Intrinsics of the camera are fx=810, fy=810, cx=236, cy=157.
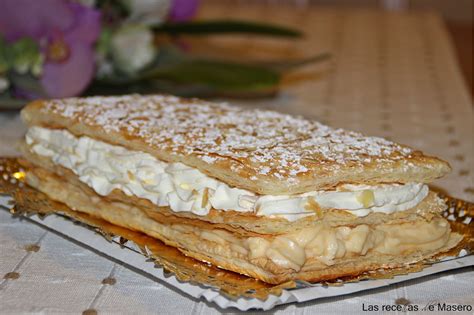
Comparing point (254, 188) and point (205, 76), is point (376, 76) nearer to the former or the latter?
point (205, 76)

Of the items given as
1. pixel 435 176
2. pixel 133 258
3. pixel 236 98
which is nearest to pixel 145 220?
pixel 133 258

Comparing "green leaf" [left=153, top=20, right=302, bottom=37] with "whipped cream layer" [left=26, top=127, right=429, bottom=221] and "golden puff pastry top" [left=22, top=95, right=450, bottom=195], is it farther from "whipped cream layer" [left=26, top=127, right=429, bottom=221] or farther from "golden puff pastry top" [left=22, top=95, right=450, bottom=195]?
"whipped cream layer" [left=26, top=127, right=429, bottom=221]

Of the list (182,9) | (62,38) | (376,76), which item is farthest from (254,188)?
(376,76)

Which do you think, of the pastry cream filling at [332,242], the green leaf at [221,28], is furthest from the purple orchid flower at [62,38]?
the pastry cream filling at [332,242]

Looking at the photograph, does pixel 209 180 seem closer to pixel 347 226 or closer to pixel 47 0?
pixel 347 226

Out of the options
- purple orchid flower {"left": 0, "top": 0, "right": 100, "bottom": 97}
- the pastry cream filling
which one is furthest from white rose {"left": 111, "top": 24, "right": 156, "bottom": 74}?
the pastry cream filling

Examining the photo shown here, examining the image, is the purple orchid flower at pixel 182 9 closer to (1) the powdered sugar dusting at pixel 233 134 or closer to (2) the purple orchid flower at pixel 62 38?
(2) the purple orchid flower at pixel 62 38
